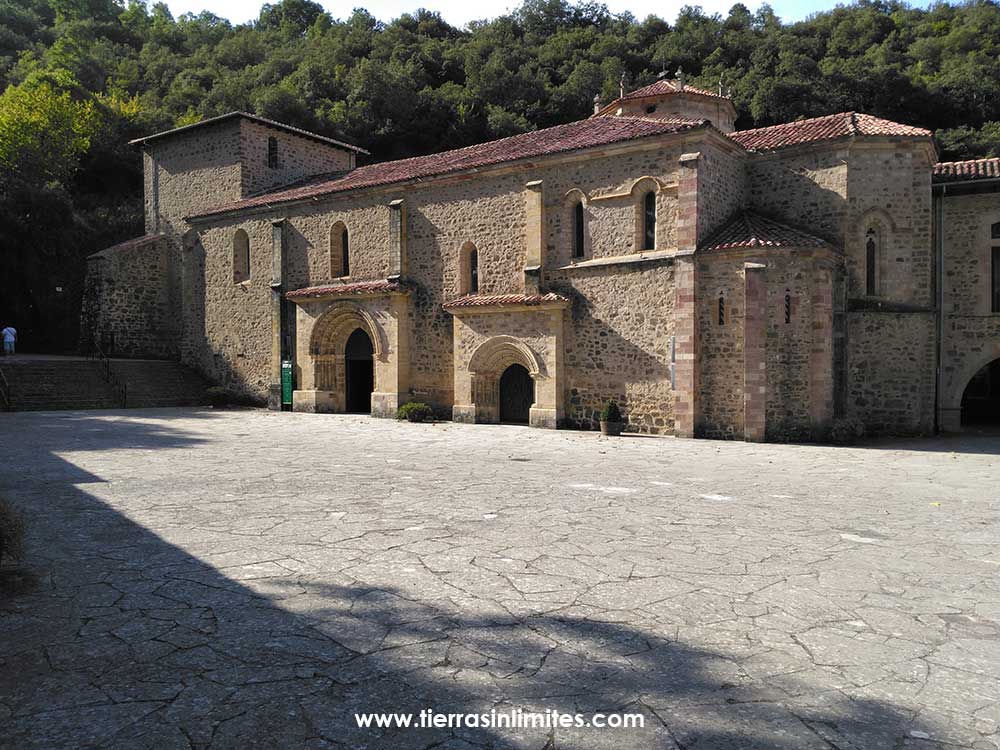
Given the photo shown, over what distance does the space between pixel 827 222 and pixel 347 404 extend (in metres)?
16.3

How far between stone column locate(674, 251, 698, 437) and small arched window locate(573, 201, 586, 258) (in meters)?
3.08

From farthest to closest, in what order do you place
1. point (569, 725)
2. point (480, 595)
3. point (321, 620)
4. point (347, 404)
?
point (347, 404)
point (480, 595)
point (321, 620)
point (569, 725)

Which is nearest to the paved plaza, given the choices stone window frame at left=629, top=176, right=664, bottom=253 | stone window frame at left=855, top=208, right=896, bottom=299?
stone window frame at left=629, top=176, right=664, bottom=253

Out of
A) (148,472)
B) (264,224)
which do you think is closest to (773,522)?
(148,472)

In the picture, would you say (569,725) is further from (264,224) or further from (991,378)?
(991,378)

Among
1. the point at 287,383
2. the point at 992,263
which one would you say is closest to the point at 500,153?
the point at 287,383

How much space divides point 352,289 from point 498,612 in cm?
1851

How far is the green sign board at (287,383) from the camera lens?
23.8 metres

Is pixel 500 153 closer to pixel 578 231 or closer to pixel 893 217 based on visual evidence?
pixel 578 231

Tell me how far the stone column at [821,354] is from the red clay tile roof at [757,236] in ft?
3.09

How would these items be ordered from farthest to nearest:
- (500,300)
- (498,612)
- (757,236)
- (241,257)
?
(241,257) → (500,300) → (757,236) → (498,612)

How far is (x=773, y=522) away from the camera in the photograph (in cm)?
743

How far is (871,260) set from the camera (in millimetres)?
18109

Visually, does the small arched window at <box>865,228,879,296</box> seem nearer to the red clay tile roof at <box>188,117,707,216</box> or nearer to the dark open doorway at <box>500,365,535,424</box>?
the red clay tile roof at <box>188,117,707,216</box>
